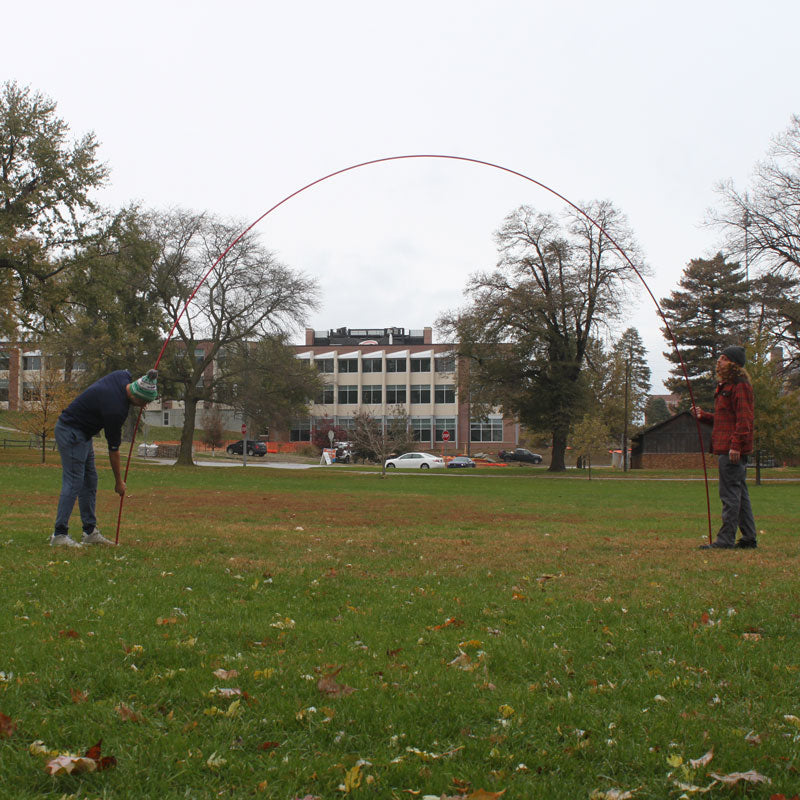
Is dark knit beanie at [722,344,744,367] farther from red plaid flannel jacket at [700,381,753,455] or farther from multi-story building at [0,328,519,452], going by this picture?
multi-story building at [0,328,519,452]

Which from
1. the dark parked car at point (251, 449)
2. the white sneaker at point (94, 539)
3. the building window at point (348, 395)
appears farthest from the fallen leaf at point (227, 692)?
the building window at point (348, 395)

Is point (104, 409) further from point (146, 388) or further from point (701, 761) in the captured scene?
point (701, 761)

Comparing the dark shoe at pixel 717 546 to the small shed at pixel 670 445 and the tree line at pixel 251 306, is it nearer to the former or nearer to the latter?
the tree line at pixel 251 306

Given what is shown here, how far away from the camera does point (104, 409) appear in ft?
27.0

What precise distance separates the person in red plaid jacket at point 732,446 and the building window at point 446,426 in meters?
84.0

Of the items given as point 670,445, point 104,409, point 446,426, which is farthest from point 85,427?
point 446,426

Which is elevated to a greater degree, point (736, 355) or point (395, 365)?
point (395, 365)

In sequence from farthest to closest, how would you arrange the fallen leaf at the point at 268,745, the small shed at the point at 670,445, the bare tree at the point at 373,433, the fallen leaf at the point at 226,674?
the bare tree at the point at 373,433
the small shed at the point at 670,445
the fallen leaf at the point at 226,674
the fallen leaf at the point at 268,745

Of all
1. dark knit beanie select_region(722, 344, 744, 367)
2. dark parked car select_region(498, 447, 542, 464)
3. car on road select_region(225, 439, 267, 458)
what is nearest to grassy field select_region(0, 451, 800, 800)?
dark knit beanie select_region(722, 344, 744, 367)

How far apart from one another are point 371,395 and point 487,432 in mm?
15377

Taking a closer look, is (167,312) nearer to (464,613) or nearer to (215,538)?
(215,538)

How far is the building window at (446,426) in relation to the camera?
93.7m

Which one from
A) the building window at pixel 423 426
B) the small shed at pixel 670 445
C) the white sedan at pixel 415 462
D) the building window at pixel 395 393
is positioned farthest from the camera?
the building window at pixel 395 393

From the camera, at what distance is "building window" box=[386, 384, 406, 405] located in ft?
312
